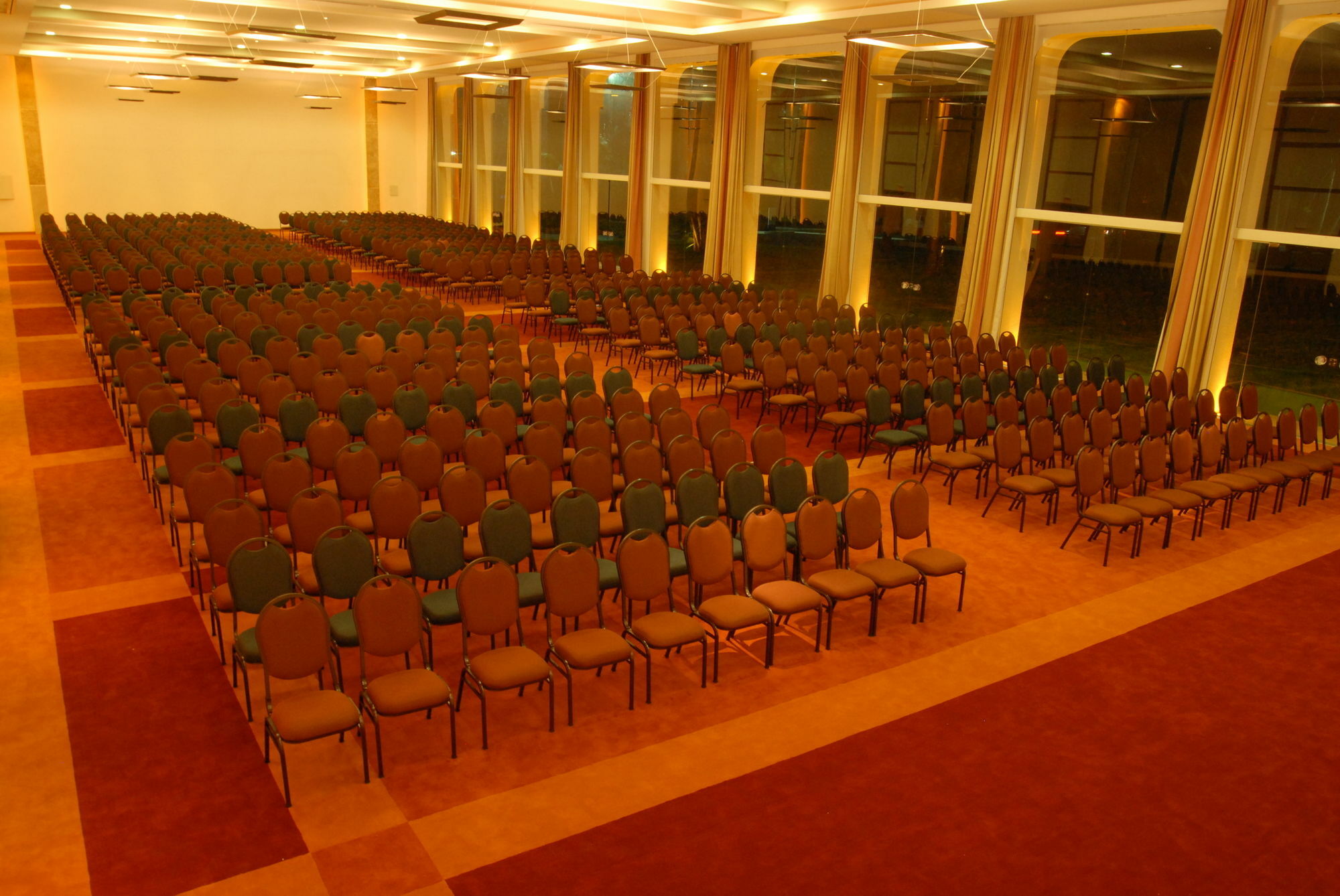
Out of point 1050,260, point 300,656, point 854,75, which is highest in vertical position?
point 854,75

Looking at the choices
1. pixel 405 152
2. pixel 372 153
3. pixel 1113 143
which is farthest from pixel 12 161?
pixel 1113 143

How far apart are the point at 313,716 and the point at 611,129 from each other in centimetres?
2325

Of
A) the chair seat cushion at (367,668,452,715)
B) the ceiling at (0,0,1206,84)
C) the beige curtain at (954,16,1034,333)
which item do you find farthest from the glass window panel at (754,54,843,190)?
the chair seat cushion at (367,668,452,715)

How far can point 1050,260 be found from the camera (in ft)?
50.3

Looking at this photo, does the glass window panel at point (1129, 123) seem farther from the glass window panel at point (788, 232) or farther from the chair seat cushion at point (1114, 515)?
the chair seat cushion at point (1114, 515)

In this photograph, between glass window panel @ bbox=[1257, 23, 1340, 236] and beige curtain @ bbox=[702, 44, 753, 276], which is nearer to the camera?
glass window panel @ bbox=[1257, 23, 1340, 236]

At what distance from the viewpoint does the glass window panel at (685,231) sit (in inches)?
923

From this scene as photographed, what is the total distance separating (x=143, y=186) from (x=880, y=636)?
31.7 metres

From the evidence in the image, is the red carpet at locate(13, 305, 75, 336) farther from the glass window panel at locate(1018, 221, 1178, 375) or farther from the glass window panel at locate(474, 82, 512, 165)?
the glass window panel at locate(1018, 221, 1178, 375)

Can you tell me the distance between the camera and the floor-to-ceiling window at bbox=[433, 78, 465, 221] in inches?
1267

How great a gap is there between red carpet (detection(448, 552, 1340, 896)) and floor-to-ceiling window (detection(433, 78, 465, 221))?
94.7 feet

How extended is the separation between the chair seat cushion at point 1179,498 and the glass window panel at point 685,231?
15.8 meters

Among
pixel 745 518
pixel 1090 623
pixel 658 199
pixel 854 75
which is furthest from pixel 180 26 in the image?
pixel 1090 623

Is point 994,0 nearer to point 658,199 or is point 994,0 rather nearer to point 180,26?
point 658,199
